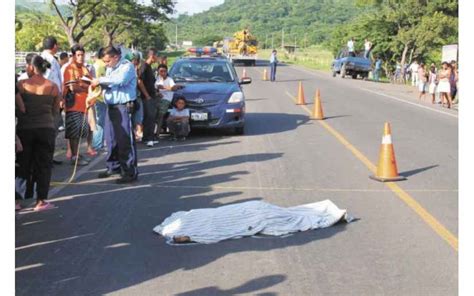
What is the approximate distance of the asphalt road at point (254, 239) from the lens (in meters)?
4.91

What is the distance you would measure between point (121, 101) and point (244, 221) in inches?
122

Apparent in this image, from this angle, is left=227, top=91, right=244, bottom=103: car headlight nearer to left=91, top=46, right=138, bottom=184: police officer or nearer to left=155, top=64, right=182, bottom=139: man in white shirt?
left=155, top=64, right=182, bottom=139: man in white shirt

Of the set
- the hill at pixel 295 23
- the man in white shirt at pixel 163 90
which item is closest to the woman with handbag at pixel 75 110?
the man in white shirt at pixel 163 90

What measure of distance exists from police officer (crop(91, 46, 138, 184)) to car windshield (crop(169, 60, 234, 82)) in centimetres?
499

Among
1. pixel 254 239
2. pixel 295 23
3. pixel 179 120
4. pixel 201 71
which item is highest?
pixel 295 23

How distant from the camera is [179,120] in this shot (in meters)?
12.4

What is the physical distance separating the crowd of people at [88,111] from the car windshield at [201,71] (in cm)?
73

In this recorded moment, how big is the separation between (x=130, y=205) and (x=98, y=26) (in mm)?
52950

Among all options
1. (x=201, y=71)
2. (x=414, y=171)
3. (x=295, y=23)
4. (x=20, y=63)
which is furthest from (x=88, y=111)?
(x=295, y=23)

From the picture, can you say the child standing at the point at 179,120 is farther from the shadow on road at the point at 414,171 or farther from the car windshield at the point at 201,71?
the shadow on road at the point at 414,171

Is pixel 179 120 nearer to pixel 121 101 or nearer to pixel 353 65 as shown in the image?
pixel 121 101

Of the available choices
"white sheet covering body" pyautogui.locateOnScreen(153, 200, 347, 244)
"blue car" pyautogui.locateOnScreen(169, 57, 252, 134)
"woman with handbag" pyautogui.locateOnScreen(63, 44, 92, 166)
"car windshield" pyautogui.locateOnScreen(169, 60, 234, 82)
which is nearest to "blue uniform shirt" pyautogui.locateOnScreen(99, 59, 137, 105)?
"woman with handbag" pyautogui.locateOnScreen(63, 44, 92, 166)
